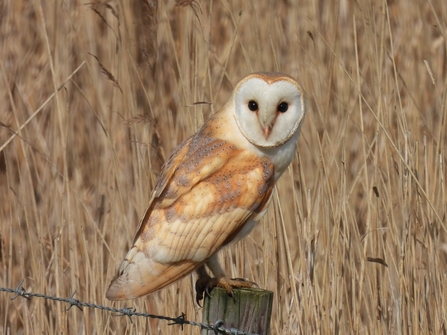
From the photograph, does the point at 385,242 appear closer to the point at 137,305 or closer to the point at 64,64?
the point at 137,305

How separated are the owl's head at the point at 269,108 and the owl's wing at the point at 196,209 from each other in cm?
8

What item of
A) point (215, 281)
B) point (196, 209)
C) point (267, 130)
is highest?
point (267, 130)

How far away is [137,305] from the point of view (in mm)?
2461

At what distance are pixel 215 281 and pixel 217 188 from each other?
9.2 inches

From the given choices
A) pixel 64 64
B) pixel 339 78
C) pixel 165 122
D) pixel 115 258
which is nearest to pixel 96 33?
pixel 64 64

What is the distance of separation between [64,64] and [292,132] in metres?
1.70

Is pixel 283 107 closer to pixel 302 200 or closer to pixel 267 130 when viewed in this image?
pixel 267 130

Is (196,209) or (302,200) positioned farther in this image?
(302,200)

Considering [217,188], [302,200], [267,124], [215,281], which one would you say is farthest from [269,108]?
[302,200]

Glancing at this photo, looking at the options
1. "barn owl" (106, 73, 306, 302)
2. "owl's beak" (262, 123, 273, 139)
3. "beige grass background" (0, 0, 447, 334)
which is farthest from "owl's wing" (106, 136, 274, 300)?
"beige grass background" (0, 0, 447, 334)

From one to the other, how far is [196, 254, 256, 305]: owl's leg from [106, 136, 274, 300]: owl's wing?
61mm

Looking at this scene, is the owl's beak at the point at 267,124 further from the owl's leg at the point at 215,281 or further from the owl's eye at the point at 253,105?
the owl's leg at the point at 215,281

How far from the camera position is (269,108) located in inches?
72.3

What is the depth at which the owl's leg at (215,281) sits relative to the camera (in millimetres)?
1836
